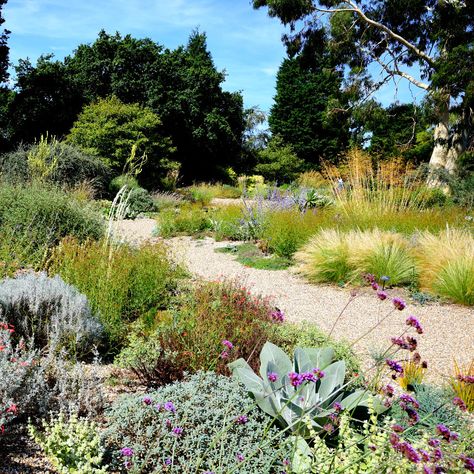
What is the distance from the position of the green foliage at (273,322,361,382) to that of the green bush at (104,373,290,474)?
118 centimetres

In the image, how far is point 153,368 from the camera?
325 cm

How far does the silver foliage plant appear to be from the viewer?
11.6 ft

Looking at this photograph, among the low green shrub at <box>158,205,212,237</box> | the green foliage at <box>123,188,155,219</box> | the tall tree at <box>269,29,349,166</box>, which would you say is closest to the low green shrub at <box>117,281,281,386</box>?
the low green shrub at <box>158,205,212,237</box>

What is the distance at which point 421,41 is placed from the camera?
20.3 metres

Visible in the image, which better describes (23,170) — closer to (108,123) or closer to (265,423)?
(108,123)

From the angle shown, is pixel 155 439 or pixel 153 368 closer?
pixel 155 439

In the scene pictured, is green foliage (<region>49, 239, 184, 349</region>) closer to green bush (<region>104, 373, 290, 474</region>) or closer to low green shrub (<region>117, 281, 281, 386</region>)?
low green shrub (<region>117, 281, 281, 386</region>)

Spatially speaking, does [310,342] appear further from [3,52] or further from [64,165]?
[3,52]

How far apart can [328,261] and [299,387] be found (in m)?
4.33

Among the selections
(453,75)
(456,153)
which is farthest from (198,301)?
(456,153)

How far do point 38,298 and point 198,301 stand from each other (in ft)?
4.43

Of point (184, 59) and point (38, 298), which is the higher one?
point (184, 59)

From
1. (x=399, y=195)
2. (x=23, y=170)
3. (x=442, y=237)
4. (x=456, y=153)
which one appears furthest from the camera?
(x=456, y=153)

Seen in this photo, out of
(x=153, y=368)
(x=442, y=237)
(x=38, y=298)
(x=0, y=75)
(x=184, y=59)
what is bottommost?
(x=153, y=368)
